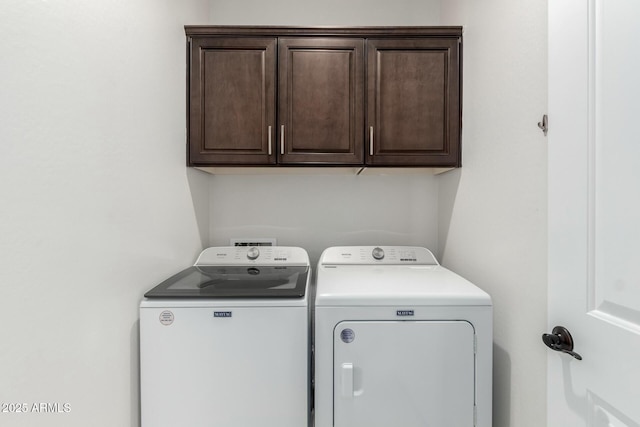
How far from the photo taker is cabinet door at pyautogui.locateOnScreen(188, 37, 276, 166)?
5.44 ft

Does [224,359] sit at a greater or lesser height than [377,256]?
lesser

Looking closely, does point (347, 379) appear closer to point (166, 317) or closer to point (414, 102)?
point (166, 317)

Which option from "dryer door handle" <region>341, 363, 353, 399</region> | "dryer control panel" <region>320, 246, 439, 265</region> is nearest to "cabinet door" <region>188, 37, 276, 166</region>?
"dryer control panel" <region>320, 246, 439, 265</region>

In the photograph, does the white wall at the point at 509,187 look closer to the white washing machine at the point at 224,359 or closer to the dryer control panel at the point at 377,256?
the dryer control panel at the point at 377,256

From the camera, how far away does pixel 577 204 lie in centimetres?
84

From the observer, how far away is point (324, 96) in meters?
1.67

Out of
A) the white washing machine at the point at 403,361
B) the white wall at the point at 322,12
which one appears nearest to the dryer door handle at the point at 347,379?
the white washing machine at the point at 403,361

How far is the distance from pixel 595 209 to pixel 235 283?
130 cm

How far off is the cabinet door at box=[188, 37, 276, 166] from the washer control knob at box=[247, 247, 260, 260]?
0.53 metres

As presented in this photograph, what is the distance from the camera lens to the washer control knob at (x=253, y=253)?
185 centimetres

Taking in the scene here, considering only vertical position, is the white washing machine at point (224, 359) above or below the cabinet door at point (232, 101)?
below

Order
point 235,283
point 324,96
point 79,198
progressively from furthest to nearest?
point 324,96 → point 235,283 → point 79,198

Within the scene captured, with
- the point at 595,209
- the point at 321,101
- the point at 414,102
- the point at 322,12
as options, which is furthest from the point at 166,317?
the point at 322,12

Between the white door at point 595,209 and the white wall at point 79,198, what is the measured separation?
1439 mm
